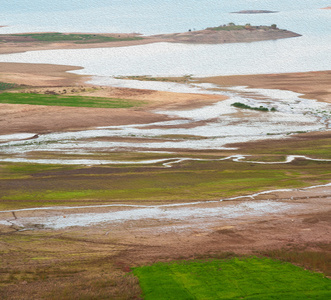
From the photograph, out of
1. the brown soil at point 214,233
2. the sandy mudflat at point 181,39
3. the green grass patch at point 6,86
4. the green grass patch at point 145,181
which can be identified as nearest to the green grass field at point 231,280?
the brown soil at point 214,233

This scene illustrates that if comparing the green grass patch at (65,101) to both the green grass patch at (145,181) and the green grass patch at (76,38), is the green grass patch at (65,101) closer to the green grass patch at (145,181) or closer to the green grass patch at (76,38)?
the green grass patch at (145,181)

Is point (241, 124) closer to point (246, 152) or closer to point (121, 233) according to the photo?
point (246, 152)

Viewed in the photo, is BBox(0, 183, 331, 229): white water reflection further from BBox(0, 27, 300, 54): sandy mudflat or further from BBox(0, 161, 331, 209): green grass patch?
BBox(0, 27, 300, 54): sandy mudflat

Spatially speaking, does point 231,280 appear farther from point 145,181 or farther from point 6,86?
point 6,86

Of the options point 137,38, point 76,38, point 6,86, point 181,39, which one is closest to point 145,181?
point 6,86

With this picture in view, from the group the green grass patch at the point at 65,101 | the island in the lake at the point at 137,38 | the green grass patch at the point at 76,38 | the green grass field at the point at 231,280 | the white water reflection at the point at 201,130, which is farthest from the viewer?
the green grass patch at the point at 76,38

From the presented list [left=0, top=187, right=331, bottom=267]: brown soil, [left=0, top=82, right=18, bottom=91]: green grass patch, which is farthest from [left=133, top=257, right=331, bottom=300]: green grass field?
[left=0, top=82, right=18, bottom=91]: green grass patch
